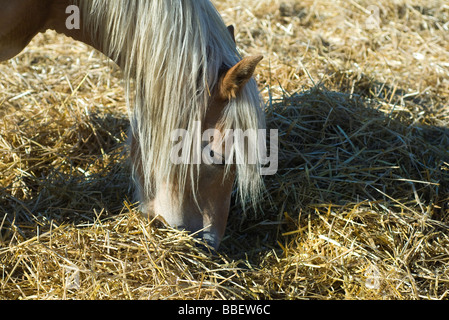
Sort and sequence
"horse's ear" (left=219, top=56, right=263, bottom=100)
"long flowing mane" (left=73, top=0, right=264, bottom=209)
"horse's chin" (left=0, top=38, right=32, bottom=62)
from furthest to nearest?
1. "horse's chin" (left=0, top=38, right=32, bottom=62)
2. "long flowing mane" (left=73, top=0, right=264, bottom=209)
3. "horse's ear" (left=219, top=56, right=263, bottom=100)

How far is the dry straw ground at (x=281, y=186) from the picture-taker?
6.15 ft

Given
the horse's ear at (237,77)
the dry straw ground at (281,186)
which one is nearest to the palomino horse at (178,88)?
the horse's ear at (237,77)

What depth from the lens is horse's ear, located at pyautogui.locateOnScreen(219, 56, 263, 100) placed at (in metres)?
1.64

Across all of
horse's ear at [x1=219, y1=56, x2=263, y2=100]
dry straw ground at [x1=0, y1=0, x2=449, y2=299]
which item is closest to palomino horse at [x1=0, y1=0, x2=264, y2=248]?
horse's ear at [x1=219, y1=56, x2=263, y2=100]

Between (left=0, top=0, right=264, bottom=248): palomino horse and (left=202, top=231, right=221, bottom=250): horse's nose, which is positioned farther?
(left=202, top=231, right=221, bottom=250): horse's nose

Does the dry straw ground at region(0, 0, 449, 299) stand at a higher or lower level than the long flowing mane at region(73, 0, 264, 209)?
lower

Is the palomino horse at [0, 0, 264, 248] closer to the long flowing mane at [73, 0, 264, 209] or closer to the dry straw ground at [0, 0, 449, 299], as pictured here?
the long flowing mane at [73, 0, 264, 209]

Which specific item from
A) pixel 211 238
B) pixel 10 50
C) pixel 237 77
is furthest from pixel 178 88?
pixel 10 50

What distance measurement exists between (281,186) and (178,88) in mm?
823

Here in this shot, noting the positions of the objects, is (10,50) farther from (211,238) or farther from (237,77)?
(211,238)

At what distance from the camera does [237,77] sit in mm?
1698

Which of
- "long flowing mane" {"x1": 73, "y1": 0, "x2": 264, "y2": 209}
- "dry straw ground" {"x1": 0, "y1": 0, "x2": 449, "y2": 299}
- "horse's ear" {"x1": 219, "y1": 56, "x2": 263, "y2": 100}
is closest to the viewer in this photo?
"horse's ear" {"x1": 219, "y1": 56, "x2": 263, "y2": 100}

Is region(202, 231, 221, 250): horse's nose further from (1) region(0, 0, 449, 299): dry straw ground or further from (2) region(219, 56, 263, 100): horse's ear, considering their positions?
(2) region(219, 56, 263, 100): horse's ear
